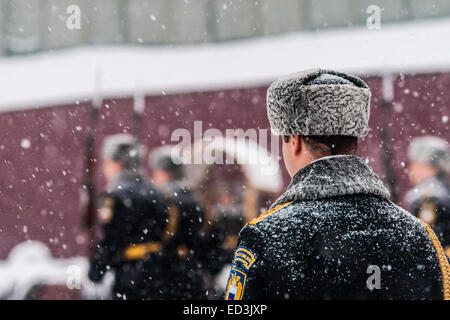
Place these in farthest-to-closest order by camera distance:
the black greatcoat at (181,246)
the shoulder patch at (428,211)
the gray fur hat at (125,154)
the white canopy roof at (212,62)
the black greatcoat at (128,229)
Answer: the white canopy roof at (212,62)
the black greatcoat at (181,246)
the gray fur hat at (125,154)
the black greatcoat at (128,229)
the shoulder patch at (428,211)

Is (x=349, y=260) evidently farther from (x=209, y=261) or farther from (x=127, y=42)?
(x=127, y=42)

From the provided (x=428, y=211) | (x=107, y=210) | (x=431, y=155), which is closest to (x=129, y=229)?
(x=107, y=210)

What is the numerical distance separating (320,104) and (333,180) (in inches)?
4.6

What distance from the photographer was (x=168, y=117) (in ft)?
14.5

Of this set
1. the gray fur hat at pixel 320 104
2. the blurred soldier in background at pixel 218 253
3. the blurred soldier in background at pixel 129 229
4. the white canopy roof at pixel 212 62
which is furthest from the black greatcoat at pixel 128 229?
the white canopy roof at pixel 212 62

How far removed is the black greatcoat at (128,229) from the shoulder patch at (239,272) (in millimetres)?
1594

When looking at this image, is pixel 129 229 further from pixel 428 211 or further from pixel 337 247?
pixel 337 247

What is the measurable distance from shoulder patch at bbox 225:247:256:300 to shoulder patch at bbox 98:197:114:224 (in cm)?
159

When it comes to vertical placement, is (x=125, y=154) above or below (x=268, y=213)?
above

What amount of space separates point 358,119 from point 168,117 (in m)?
3.56

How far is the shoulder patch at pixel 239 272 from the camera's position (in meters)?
0.84

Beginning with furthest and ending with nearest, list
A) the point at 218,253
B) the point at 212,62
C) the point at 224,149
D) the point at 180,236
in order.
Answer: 1. the point at 212,62
2. the point at 224,149
3. the point at 218,253
4. the point at 180,236

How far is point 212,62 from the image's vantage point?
16.1 feet

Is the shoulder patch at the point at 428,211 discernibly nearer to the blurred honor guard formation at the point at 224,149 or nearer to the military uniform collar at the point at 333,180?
the blurred honor guard formation at the point at 224,149
